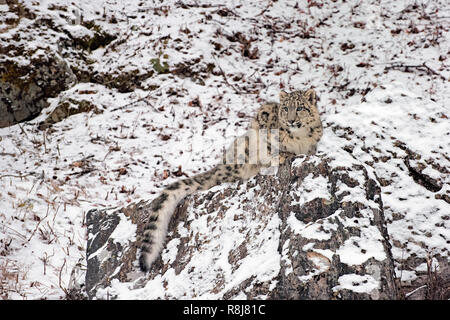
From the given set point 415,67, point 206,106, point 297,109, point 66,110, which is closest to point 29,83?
point 66,110

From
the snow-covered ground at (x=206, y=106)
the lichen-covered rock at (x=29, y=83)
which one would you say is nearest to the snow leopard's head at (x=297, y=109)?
the snow-covered ground at (x=206, y=106)

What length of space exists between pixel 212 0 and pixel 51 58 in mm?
6194

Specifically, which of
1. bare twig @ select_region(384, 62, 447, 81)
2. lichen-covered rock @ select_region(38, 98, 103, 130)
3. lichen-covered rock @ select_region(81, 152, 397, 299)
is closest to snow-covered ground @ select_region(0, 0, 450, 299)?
bare twig @ select_region(384, 62, 447, 81)

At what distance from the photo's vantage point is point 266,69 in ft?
41.3

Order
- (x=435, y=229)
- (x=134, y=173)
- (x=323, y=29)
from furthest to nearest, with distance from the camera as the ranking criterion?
(x=323, y=29)
(x=134, y=173)
(x=435, y=229)

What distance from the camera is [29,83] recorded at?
34.8ft

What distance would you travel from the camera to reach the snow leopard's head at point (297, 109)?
6.89 m

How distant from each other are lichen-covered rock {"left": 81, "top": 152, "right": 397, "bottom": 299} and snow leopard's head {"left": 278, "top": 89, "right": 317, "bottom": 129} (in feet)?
4.72

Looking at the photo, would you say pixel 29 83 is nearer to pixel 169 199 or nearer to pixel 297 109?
pixel 169 199

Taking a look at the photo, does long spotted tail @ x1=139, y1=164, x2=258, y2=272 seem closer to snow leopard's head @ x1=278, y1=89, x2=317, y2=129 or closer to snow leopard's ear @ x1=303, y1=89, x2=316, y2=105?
snow leopard's head @ x1=278, y1=89, x2=317, y2=129

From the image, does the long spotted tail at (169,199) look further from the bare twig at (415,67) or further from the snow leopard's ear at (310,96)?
the bare twig at (415,67)

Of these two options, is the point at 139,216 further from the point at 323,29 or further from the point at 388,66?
the point at 323,29

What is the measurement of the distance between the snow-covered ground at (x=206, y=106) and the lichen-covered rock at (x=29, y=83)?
0.21m

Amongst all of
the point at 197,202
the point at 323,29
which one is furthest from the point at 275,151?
the point at 323,29
